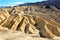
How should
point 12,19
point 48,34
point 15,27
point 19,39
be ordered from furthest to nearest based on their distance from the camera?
point 12,19, point 15,27, point 48,34, point 19,39

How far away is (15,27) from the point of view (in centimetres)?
1116

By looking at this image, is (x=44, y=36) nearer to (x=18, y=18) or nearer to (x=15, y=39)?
(x=15, y=39)

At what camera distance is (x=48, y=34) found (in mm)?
8305

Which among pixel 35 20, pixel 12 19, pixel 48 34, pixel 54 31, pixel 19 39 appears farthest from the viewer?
pixel 35 20

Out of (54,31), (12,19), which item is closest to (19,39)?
(54,31)

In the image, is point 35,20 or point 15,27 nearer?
point 15,27

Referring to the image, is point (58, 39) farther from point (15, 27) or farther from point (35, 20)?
point (35, 20)

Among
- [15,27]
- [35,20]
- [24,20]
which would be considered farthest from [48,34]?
[35,20]

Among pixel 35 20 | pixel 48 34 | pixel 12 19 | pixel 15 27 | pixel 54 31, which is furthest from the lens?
pixel 35 20

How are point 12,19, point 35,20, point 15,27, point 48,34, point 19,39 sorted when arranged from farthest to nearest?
point 35,20 → point 12,19 → point 15,27 → point 48,34 → point 19,39

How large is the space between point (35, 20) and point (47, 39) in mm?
5625

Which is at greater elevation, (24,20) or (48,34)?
(24,20)

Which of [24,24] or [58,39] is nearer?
[58,39]

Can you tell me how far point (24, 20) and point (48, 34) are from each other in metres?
4.32
